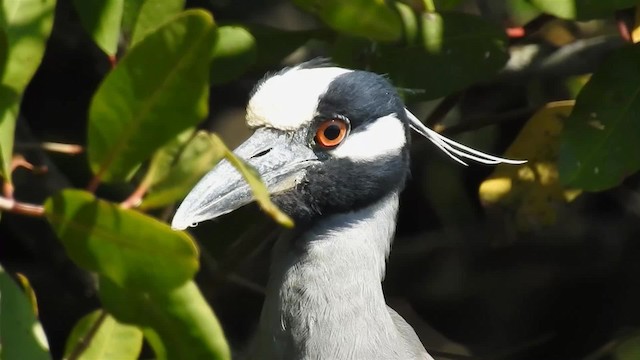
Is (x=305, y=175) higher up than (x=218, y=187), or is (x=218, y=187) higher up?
(x=218, y=187)

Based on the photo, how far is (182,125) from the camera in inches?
49.2

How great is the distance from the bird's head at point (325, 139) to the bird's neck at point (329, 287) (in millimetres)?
39

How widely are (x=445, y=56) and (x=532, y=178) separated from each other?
1.48ft

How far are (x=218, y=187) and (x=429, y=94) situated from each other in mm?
534

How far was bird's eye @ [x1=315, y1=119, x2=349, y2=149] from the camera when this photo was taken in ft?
6.51

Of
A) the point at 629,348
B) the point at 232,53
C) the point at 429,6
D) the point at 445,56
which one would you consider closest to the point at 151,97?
the point at 232,53

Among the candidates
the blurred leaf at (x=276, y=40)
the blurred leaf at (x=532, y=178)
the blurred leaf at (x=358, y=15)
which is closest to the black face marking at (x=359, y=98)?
the blurred leaf at (x=276, y=40)

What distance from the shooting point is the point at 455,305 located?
3.49 m

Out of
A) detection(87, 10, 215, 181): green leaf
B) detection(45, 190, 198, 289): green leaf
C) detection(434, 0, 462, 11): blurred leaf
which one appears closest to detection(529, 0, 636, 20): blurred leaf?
detection(434, 0, 462, 11): blurred leaf

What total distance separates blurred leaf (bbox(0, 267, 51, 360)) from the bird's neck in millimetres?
691

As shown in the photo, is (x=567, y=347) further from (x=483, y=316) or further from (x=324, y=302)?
(x=324, y=302)

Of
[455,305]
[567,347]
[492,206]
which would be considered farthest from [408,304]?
[492,206]

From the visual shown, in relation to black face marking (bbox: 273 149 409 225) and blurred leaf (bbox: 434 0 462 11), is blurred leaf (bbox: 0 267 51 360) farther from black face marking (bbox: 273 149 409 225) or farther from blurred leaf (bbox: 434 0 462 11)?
blurred leaf (bbox: 434 0 462 11)

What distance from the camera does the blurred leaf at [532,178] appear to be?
2.36m
